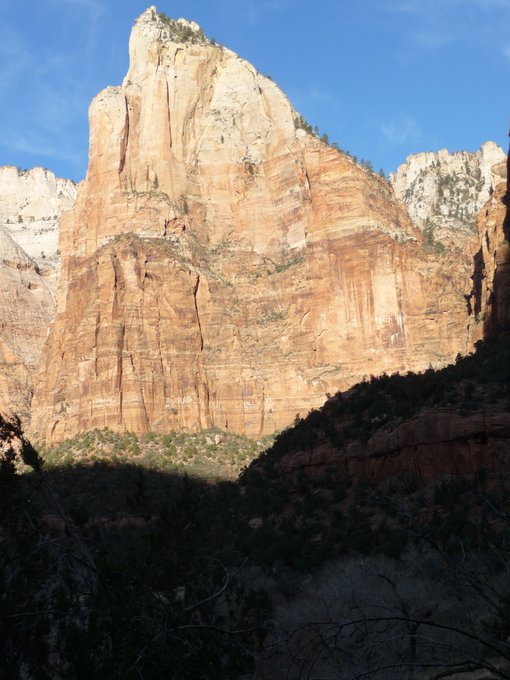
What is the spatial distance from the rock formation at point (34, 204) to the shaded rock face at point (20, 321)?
2099 cm

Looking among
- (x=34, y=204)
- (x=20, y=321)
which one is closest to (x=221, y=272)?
(x=20, y=321)

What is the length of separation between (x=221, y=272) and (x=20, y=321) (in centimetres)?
3244

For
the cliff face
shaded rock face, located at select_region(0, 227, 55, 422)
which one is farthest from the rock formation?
the cliff face

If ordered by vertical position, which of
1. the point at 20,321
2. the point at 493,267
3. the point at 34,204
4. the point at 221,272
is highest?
the point at 34,204

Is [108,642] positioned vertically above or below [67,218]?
below

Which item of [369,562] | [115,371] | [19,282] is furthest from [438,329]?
[19,282]

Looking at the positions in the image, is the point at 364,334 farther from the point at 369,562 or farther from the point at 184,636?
the point at 184,636

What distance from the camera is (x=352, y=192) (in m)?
80.5

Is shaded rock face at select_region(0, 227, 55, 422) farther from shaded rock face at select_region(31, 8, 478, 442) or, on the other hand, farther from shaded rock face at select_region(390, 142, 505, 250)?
shaded rock face at select_region(390, 142, 505, 250)

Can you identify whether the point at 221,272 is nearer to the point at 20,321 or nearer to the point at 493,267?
the point at 493,267

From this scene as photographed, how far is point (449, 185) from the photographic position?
12838cm

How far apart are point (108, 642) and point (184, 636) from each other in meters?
1.33

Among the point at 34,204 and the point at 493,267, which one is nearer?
the point at 493,267

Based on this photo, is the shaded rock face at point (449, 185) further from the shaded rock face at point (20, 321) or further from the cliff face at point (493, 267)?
the shaded rock face at point (20, 321)
